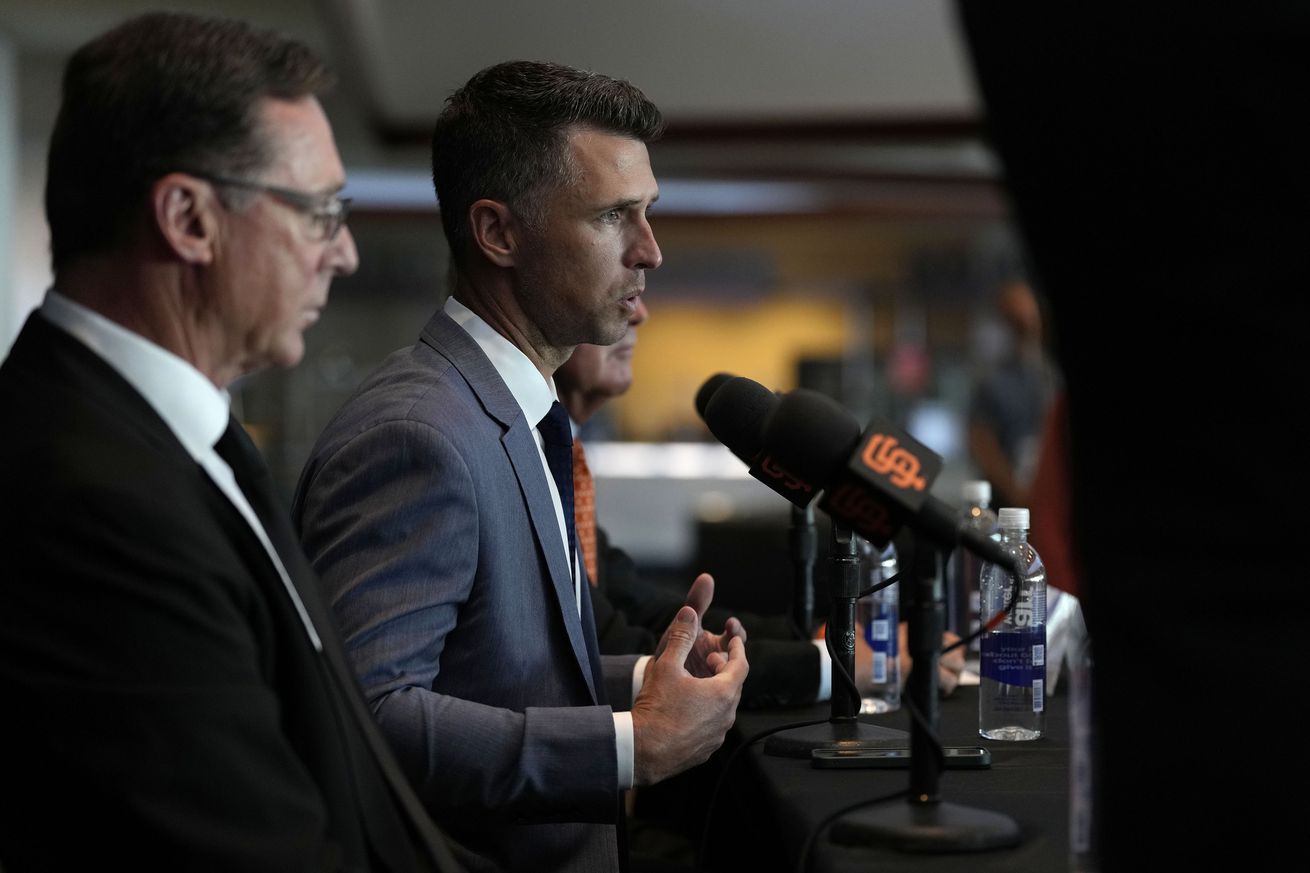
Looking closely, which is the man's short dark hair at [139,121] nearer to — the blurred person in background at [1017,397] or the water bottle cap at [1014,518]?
the water bottle cap at [1014,518]

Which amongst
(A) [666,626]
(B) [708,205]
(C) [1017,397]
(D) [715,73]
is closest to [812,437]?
(A) [666,626]

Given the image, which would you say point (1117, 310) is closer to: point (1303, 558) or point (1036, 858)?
point (1303, 558)

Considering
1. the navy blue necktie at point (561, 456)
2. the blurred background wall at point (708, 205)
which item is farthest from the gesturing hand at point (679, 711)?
the blurred background wall at point (708, 205)

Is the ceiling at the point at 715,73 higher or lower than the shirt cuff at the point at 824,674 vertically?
higher

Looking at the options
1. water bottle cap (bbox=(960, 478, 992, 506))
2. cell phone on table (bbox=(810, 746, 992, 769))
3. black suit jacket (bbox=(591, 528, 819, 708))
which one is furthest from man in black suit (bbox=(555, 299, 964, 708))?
water bottle cap (bbox=(960, 478, 992, 506))

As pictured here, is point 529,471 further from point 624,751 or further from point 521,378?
point 624,751

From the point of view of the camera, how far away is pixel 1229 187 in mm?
693

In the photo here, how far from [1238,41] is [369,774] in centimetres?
79

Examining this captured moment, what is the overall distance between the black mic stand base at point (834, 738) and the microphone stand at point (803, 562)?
315 mm

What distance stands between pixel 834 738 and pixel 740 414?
0.36 meters

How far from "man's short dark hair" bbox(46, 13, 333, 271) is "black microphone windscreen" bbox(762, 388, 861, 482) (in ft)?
1.49

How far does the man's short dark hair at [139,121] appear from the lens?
40.0 inches

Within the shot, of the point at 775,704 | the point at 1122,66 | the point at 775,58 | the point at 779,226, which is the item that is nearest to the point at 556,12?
the point at 775,58

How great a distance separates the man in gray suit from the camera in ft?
4.40
